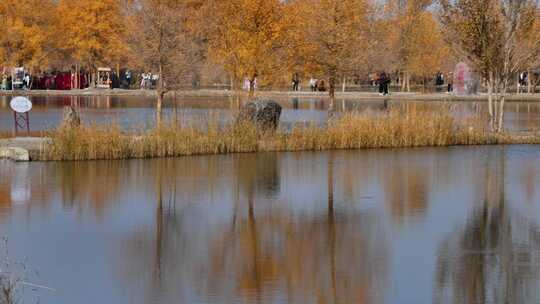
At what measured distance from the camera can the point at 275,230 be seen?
1495cm

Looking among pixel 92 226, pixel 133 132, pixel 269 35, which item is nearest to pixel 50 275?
pixel 92 226

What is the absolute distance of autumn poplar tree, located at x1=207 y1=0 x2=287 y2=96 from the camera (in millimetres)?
41844

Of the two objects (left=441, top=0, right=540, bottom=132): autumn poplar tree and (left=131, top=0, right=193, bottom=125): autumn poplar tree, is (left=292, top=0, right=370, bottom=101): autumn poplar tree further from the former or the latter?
(left=131, top=0, right=193, bottom=125): autumn poplar tree

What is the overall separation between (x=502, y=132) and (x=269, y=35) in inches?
582

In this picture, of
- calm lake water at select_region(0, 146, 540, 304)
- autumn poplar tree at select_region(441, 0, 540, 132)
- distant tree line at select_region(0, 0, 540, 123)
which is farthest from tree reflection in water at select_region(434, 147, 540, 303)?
distant tree line at select_region(0, 0, 540, 123)

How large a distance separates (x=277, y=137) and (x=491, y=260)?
13.7 metres

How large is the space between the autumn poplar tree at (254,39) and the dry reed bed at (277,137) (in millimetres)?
13242

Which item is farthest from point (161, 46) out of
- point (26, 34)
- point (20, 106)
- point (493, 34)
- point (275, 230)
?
point (26, 34)

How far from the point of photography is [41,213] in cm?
1614

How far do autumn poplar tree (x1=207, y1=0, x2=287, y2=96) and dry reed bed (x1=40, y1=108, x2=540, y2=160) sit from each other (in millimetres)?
13242

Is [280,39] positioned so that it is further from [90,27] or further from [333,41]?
[90,27]

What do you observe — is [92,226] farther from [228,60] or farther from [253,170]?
[228,60]

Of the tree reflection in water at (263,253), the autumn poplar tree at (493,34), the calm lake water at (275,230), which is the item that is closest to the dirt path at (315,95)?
the autumn poplar tree at (493,34)

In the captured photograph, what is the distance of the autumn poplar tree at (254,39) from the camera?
41.8 meters
